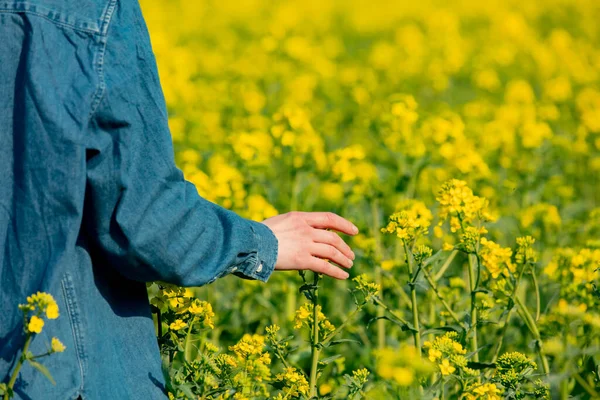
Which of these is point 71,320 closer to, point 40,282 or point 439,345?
point 40,282

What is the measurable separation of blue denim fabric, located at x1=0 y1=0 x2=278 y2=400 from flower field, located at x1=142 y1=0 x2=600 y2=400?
349mm

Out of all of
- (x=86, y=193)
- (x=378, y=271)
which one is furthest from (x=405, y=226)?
(x=86, y=193)

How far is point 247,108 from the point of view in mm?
5328

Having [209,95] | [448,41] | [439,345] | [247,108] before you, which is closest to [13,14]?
[439,345]

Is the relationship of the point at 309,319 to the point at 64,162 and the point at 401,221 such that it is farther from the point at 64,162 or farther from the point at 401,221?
the point at 64,162

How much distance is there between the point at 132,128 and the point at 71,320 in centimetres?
44

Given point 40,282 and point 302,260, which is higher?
point 302,260

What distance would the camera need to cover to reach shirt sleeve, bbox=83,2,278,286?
5.75 ft

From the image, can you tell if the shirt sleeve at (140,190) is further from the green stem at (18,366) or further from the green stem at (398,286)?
the green stem at (398,286)

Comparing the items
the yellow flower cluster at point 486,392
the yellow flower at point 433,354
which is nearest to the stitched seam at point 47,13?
the yellow flower at point 433,354

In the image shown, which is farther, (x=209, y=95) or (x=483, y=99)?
(x=483, y=99)

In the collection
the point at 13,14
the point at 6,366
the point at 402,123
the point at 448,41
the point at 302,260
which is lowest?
the point at 6,366

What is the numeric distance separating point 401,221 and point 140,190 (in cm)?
92

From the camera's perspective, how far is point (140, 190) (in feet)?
5.82
